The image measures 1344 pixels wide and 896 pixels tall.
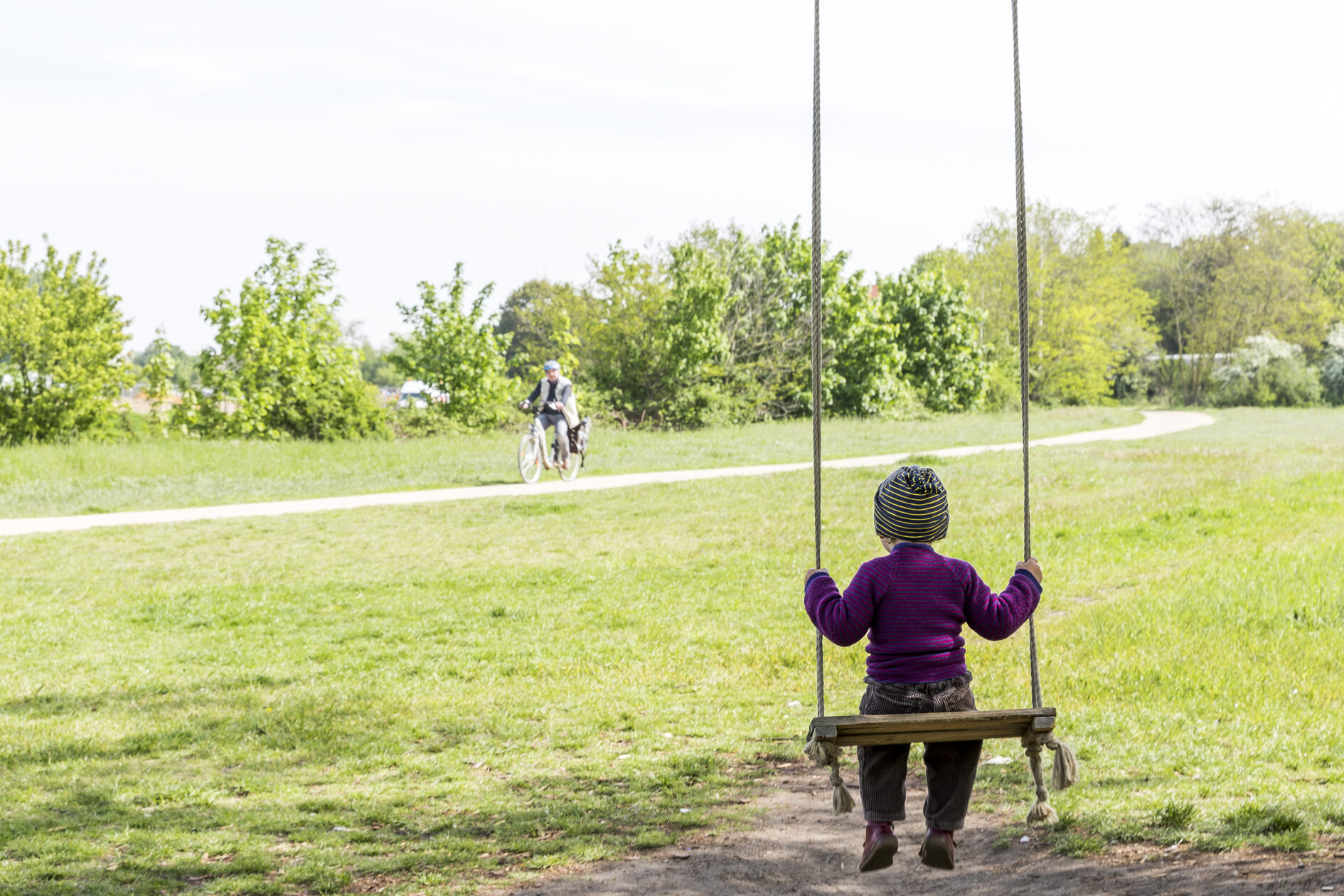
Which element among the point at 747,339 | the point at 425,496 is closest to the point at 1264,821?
the point at 425,496

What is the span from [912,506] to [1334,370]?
53.1 metres

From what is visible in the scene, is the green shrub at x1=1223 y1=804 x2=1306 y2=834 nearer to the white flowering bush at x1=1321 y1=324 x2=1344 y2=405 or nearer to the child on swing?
the child on swing

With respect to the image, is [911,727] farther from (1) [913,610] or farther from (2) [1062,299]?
(2) [1062,299]

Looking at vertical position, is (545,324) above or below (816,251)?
above

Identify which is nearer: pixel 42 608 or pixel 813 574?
pixel 813 574

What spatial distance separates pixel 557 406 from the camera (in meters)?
19.7

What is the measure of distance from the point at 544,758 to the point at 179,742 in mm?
2161

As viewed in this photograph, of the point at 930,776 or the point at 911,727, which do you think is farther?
the point at 930,776

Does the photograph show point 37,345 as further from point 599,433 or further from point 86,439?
point 599,433

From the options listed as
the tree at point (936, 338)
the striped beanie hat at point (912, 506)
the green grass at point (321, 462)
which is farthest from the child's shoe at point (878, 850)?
the tree at point (936, 338)

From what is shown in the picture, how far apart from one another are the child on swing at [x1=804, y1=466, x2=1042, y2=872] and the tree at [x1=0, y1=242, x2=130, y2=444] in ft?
80.5

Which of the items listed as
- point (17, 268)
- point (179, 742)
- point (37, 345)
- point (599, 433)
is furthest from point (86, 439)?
point (179, 742)

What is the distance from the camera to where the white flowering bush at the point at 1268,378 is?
4909 cm

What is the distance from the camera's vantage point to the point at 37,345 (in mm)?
25125
